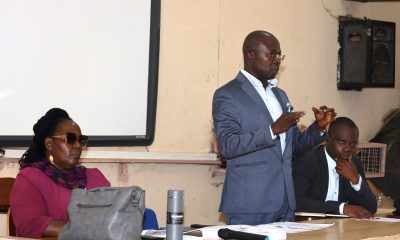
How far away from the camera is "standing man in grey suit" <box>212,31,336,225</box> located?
13.2 ft

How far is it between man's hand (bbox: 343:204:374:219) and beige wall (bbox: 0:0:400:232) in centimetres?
156

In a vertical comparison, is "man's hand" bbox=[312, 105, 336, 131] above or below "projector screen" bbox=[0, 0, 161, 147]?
below

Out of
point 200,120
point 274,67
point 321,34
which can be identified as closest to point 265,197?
point 274,67

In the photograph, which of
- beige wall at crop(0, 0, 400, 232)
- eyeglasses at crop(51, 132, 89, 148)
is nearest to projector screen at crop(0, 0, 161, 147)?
beige wall at crop(0, 0, 400, 232)

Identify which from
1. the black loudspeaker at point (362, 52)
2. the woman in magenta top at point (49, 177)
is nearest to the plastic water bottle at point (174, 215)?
the woman in magenta top at point (49, 177)

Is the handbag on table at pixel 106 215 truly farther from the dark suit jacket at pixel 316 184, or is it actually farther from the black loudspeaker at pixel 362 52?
the black loudspeaker at pixel 362 52

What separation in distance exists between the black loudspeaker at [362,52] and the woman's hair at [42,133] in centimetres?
346

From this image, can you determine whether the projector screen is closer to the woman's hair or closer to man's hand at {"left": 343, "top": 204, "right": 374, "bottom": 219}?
the woman's hair

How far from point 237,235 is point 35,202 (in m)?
1.06

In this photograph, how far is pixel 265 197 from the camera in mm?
4074

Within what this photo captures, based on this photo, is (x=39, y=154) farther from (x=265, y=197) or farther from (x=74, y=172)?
(x=265, y=197)

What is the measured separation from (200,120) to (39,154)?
2.09 metres

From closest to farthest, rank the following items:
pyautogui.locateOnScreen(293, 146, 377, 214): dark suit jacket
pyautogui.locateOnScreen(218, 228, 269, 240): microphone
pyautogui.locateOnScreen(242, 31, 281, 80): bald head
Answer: pyautogui.locateOnScreen(218, 228, 269, 240): microphone
pyautogui.locateOnScreen(242, 31, 281, 80): bald head
pyautogui.locateOnScreen(293, 146, 377, 214): dark suit jacket

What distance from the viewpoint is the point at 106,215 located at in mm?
2977
